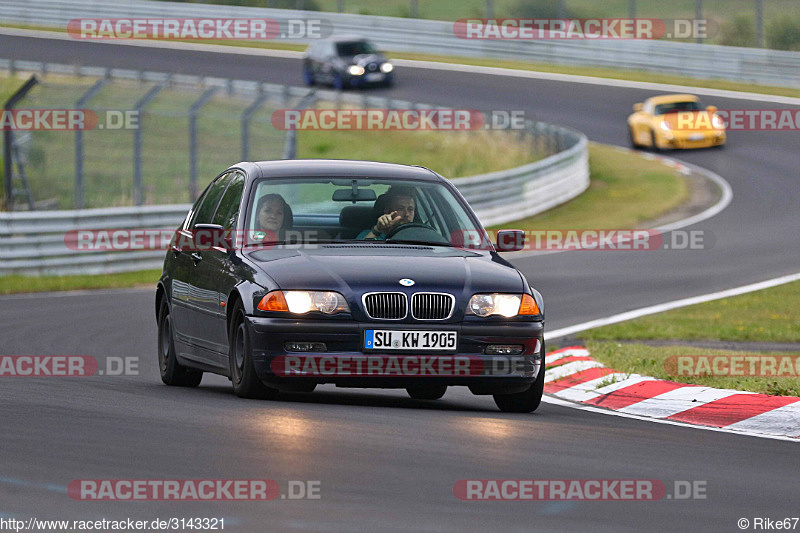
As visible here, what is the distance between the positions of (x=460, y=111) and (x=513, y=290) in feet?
88.5

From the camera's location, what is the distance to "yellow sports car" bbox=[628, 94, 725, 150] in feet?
117

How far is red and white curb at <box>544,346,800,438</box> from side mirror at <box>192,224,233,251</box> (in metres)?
2.62

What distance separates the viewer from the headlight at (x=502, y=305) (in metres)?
8.66

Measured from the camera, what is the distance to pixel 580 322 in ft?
52.8

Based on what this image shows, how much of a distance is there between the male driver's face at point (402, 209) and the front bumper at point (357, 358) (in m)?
1.18

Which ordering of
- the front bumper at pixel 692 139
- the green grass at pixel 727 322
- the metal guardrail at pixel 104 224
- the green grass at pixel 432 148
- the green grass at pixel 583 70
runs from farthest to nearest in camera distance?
1. the green grass at pixel 583 70
2. the front bumper at pixel 692 139
3. the green grass at pixel 432 148
4. the metal guardrail at pixel 104 224
5. the green grass at pixel 727 322

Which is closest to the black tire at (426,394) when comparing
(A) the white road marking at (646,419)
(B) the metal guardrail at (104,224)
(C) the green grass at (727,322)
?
(A) the white road marking at (646,419)

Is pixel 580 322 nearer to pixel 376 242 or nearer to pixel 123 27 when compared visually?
pixel 376 242

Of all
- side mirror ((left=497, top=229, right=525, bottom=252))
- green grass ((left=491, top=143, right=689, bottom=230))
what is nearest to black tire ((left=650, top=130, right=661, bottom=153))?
green grass ((left=491, top=143, right=689, bottom=230))

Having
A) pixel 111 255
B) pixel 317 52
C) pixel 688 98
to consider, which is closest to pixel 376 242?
pixel 111 255

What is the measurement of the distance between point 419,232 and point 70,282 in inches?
469

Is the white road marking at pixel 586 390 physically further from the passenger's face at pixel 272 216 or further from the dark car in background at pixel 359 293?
the passenger's face at pixel 272 216

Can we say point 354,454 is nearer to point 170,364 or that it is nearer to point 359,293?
point 359,293

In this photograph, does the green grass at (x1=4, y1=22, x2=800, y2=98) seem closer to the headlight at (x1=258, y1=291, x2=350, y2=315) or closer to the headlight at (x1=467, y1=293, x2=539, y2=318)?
the headlight at (x1=467, y1=293, x2=539, y2=318)
